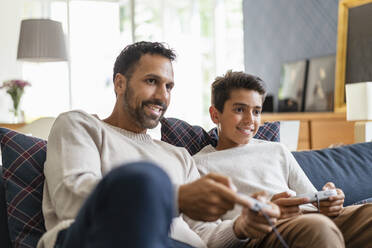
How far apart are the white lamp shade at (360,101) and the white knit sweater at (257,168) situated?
67.5 inches

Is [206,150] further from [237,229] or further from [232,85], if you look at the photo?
[237,229]

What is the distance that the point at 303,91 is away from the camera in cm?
489

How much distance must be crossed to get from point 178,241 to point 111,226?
57 cm

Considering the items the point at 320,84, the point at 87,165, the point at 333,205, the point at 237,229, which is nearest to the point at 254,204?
the point at 237,229

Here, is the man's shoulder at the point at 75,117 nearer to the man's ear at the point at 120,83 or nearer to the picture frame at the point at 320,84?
the man's ear at the point at 120,83

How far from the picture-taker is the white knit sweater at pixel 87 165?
115 cm

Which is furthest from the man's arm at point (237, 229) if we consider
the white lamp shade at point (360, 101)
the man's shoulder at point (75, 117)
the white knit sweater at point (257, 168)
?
the white lamp shade at point (360, 101)

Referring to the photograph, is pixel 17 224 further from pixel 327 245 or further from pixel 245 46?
pixel 245 46

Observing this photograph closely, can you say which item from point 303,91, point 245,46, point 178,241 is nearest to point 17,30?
point 245,46

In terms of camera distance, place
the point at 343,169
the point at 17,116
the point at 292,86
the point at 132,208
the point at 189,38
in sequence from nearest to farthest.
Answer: the point at 132,208 < the point at 343,169 < the point at 17,116 < the point at 292,86 < the point at 189,38

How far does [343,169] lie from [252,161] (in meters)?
0.55

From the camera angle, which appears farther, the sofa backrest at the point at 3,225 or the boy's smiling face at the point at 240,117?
the boy's smiling face at the point at 240,117

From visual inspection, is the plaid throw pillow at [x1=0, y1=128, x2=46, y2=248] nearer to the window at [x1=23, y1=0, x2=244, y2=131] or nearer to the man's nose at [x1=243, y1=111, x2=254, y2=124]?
the man's nose at [x1=243, y1=111, x2=254, y2=124]

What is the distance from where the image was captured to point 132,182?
74cm
